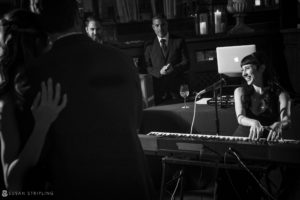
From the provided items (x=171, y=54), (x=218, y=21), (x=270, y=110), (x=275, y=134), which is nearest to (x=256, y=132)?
(x=275, y=134)

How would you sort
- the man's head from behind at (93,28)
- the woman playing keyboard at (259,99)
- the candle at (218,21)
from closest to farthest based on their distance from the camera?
the woman playing keyboard at (259,99) → the man's head from behind at (93,28) → the candle at (218,21)

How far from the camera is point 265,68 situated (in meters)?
2.39

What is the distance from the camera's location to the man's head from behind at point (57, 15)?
1056mm

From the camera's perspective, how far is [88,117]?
107cm

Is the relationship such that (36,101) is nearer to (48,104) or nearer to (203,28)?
(48,104)

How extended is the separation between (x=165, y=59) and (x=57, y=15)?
265cm

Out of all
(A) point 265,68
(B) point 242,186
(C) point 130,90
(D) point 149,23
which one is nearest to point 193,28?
(D) point 149,23

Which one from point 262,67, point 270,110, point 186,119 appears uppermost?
point 262,67

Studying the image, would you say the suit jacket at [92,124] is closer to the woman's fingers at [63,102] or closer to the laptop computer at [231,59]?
the woman's fingers at [63,102]

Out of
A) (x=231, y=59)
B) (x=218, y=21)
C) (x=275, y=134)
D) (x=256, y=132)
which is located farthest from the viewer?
(x=218, y=21)

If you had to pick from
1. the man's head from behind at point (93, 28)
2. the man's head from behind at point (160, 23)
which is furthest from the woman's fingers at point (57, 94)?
the man's head from behind at point (160, 23)

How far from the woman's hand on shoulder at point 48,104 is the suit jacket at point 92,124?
2 cm

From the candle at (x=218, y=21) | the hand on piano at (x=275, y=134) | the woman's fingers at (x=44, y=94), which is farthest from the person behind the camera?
the candle at (x=218, y=21)

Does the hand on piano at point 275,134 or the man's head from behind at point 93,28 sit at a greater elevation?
the man's head from behind at point 93,28
